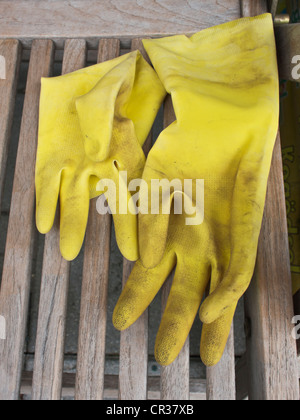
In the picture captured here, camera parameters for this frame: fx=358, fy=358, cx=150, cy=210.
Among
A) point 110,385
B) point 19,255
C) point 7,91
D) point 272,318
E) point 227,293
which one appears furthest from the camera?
point 110,385

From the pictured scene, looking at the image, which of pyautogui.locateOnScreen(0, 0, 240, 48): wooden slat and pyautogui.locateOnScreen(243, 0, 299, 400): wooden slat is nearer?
pyautogui.locateOnScreen(243, 0, 299, 400): wooden slat

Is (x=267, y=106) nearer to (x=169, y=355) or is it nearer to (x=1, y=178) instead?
(x=169, y=355)

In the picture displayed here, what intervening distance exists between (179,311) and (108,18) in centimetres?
86

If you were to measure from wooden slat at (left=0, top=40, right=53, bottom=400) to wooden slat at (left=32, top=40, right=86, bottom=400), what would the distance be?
1.9 inches

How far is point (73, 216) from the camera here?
0.83m

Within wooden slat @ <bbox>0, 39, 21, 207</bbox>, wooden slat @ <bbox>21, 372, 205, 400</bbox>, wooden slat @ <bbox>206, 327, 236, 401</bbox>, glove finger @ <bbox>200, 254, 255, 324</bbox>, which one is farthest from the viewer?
wooden slat @ <bbox>21, 372, 205, 400</bbox>

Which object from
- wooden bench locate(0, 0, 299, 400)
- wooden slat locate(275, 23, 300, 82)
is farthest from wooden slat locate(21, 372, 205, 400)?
wooden slat locate(275, 23, 300, 82)

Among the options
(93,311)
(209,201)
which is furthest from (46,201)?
(209,201)

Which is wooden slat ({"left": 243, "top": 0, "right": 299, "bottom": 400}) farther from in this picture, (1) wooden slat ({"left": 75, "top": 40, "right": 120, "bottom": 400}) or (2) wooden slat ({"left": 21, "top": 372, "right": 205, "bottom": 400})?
(2) wooden slat ({"left": 21, "top": 372, "right": 205, "bottom": 400})

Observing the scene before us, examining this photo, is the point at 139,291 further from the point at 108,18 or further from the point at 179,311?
the point at 108,18

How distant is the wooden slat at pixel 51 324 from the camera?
809 mm

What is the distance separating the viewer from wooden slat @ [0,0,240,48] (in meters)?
1.04

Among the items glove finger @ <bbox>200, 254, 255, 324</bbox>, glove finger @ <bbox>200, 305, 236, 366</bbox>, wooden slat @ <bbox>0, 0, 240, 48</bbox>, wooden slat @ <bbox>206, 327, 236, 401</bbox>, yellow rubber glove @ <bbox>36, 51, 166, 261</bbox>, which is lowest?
wooden slat @ <bbox>206, 327, 236, 401</bbox>
